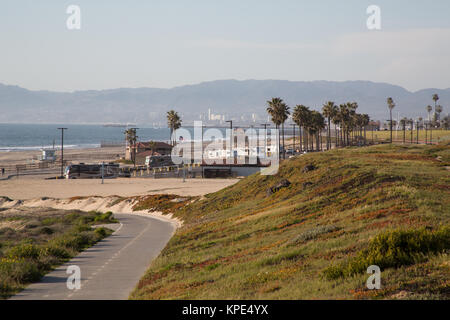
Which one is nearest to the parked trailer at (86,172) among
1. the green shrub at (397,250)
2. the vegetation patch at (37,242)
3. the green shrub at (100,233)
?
the vegetation patch at (37,242)

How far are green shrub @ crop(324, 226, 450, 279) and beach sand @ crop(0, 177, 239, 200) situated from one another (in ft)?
162

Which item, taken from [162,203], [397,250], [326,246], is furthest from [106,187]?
[397,250]

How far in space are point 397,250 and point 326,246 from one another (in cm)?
370

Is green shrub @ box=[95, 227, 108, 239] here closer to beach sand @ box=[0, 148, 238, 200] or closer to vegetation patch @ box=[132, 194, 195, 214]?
vegetation patch @ box=[132, 194, 195, 214]

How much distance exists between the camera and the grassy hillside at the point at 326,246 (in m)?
14.1

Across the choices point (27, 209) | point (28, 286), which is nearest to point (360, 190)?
point (28, 286)

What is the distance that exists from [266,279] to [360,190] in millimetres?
16949

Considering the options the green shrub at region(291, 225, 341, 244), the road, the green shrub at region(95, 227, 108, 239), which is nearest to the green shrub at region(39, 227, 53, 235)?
the green shrub at region(95, 227, 108, 239)

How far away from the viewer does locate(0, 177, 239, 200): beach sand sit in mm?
70688

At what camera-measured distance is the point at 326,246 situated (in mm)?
18906

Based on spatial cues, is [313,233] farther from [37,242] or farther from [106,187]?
[106,187]

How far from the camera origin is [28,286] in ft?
66.5

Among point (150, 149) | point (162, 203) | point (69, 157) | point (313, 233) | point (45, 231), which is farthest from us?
point (69, 157)

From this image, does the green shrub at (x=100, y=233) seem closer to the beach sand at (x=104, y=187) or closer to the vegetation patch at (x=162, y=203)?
the vegetation patch at (x=162, y=203)
